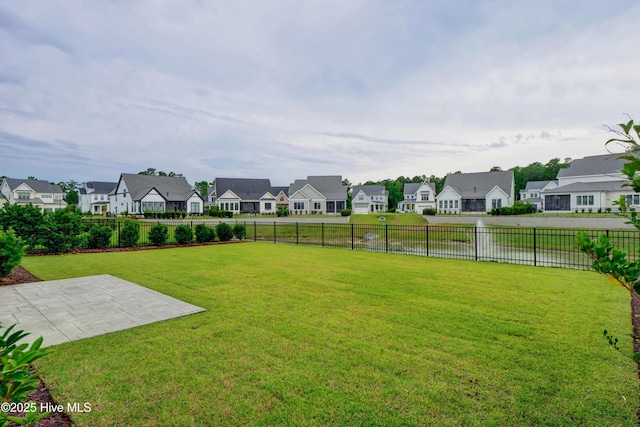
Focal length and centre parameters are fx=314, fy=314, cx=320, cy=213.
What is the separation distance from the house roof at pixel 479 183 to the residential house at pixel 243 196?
1061 inches

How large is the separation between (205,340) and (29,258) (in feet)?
37.1

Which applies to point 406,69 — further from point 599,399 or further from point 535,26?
point 599,399

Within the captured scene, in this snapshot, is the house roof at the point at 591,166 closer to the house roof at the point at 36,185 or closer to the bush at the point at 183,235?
the bush at the point at 183,235

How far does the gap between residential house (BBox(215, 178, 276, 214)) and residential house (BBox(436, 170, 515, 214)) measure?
2575cm

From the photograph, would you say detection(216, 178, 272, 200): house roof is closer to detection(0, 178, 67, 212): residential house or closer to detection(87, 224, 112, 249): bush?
detection(0, 178, 67, 212): residential house

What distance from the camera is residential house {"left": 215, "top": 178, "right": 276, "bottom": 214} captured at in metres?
47.8

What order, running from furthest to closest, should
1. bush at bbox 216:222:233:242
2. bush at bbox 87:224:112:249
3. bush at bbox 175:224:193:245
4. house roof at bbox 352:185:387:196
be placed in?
house roof at bbox 352:185:387:196 → bush at bbox 216:222:233:242 → bush at bbox 175:224:193:245 → bush at bbox 87:224:112:249

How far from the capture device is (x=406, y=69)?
13.7 m

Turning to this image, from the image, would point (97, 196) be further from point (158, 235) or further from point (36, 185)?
point (158, 235)

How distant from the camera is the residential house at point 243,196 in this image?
4781cm

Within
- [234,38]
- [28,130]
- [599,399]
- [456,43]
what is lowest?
[599,399]

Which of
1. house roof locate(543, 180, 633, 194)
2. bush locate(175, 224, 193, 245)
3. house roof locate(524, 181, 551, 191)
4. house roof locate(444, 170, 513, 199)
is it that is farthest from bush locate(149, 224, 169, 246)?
house roof locate(524, 181, 551, 191)

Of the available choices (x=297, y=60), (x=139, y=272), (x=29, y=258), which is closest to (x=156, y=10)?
(x=297, y=60)

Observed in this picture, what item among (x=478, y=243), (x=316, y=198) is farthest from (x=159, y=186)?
(x=478, y=243)
